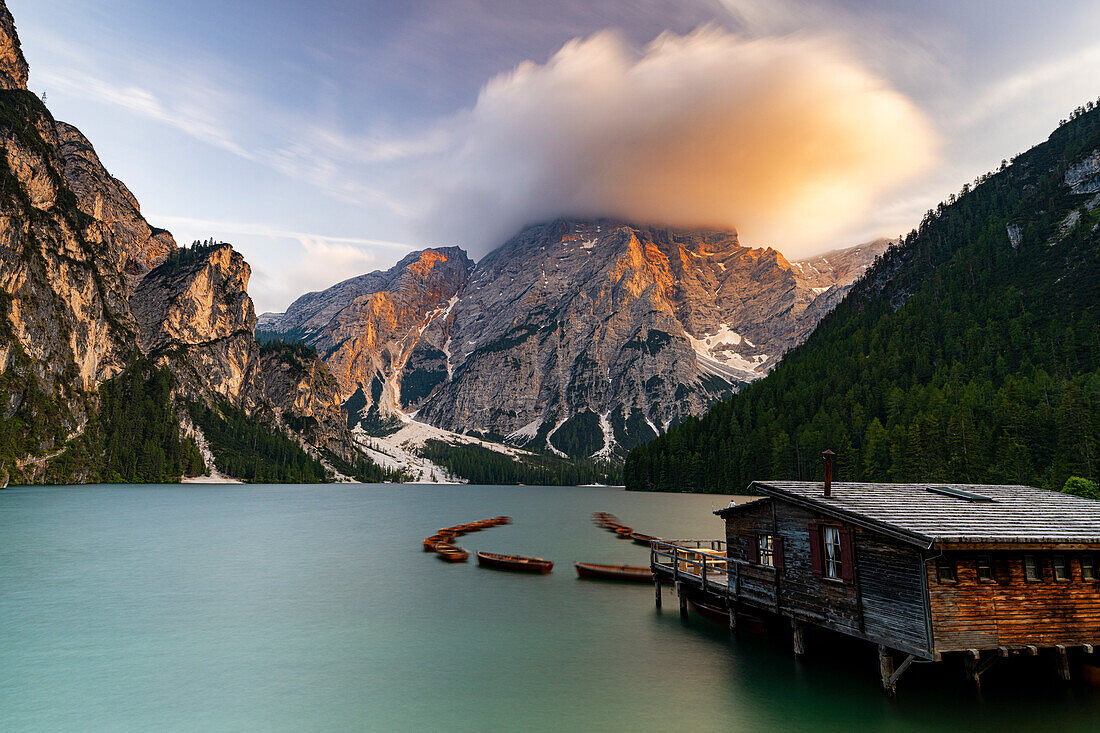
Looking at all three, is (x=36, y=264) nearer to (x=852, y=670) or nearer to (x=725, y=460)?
(x=725, y=460)

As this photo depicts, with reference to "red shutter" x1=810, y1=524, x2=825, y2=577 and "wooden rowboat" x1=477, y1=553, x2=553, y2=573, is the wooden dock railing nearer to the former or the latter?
"red shutter" x1=810, y1=524, x2=825, y2=577

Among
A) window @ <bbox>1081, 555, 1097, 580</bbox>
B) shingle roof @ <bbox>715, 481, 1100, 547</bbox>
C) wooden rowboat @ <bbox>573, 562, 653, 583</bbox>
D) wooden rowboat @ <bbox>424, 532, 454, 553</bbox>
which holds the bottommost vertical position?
wooden rowboat @ <bbox>424, 532, 454, 553</bbox>

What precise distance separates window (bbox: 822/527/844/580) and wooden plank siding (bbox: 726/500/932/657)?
342 millimetres

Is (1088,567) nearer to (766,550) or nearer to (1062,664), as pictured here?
(1062,664)

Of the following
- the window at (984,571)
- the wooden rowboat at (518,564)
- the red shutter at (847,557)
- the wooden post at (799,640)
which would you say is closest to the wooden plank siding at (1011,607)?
the window at (984,571)

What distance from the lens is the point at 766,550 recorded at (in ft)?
105

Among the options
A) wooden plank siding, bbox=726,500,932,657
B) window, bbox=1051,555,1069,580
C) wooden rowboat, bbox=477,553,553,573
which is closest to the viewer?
wooden plank siding, bbox=726,500,932,657

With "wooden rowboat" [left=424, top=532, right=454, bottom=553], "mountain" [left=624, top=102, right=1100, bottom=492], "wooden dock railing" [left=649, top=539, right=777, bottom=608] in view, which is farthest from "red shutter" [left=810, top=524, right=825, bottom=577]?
"mountain" [left=624, top=102, right=1100, bottom=492]

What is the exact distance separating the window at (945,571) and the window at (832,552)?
4213 mm

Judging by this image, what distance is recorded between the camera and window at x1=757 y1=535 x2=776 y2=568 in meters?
31.5

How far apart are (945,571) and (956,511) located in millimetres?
4314

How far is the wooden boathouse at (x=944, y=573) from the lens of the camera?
75.2 ft

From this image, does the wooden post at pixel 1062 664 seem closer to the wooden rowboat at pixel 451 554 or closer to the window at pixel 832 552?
the window at pixel 832 552

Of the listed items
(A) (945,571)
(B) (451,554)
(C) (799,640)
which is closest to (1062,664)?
(A) (945,571)
